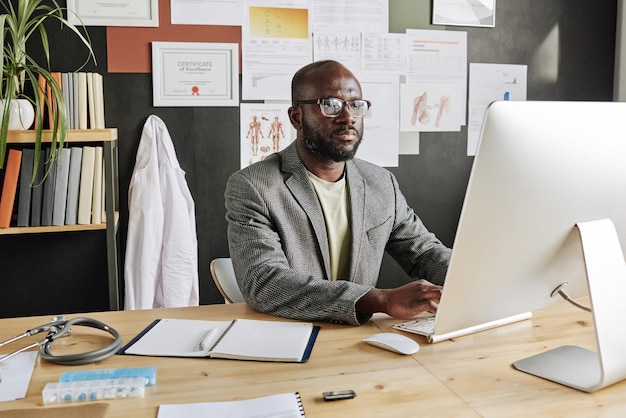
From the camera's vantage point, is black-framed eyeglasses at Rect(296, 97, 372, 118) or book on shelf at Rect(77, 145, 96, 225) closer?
black-framed eyeglasses at Rect(296, 97, 372, 118)

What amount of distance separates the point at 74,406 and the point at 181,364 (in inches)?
10.3

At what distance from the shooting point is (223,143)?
3.34 metres

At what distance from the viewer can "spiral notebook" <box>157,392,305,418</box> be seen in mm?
1107

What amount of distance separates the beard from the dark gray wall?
4.24 ft

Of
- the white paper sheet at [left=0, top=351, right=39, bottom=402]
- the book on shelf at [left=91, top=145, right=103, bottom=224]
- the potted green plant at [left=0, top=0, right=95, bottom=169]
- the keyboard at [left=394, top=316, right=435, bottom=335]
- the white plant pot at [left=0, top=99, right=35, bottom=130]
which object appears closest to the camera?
the white paper sheet at [left=0, top=351, right=39, bottom=402]

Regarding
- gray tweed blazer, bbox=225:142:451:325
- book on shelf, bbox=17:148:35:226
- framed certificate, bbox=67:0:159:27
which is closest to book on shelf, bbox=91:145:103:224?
book on shelf, bbox=17:148:35:226

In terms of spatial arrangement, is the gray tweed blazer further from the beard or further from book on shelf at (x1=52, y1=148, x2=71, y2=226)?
book on shelf at (x1=52, y1=148, x2=71, y2=226)

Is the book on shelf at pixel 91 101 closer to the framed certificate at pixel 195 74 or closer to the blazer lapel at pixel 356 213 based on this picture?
the framed certificate at pixel 195 74

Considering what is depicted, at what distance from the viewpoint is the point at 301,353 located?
1398 millimetres

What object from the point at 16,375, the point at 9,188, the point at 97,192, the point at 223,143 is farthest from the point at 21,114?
the point at 16,375

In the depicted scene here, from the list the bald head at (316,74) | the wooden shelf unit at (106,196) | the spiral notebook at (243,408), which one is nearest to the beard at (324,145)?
the bald head at (316,74)

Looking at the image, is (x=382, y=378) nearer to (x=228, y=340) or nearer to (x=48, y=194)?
(x=228, y=340)

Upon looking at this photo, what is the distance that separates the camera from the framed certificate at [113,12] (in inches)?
121

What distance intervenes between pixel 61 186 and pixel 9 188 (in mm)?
209
